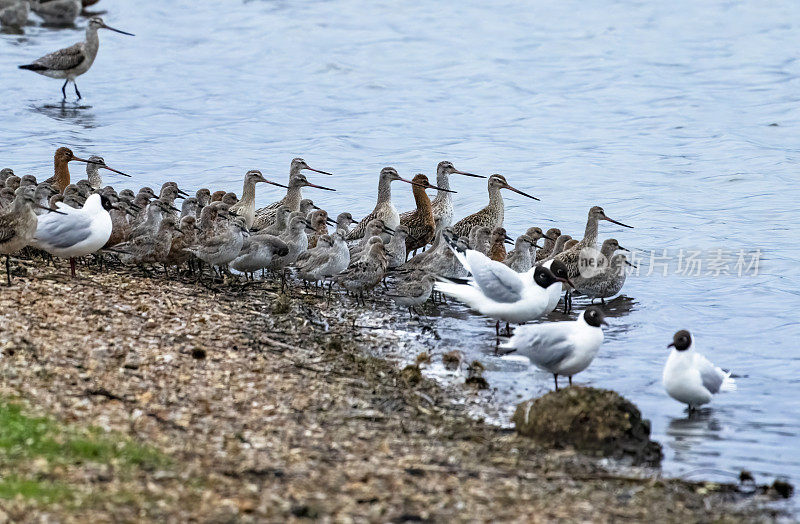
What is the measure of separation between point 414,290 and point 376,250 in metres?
0.77

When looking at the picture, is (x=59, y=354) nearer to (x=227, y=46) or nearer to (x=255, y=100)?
(x=255, y=100)

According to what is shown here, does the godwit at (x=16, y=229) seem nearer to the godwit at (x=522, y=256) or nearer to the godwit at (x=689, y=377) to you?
the godwit at (x=522, y=256)

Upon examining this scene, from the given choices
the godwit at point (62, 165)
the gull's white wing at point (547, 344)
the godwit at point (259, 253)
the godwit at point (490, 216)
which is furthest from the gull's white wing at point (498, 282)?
the godwit at point (62, 165)

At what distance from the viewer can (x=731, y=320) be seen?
13023 millimetres

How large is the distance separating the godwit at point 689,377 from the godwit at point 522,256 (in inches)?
147

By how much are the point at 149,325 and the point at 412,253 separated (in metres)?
5.82

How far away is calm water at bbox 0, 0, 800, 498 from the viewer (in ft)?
38.2

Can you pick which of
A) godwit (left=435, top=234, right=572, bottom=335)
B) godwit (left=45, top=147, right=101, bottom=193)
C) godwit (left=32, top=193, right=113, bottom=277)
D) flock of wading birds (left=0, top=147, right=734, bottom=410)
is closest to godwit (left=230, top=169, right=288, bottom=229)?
flock of wading birds (left=0, top=147, right=734, bottom=410)

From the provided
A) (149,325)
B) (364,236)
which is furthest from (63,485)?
(364,236)

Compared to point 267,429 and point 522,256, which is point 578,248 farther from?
point 267,429

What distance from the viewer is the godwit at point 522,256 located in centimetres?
1338

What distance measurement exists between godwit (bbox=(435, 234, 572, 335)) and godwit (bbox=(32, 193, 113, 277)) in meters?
3.74

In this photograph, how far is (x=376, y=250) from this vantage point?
12625mm

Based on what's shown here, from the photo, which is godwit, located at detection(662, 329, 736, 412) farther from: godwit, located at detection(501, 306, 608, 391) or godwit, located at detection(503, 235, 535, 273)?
godwit, located at detection(503, 235, 535, 273)
